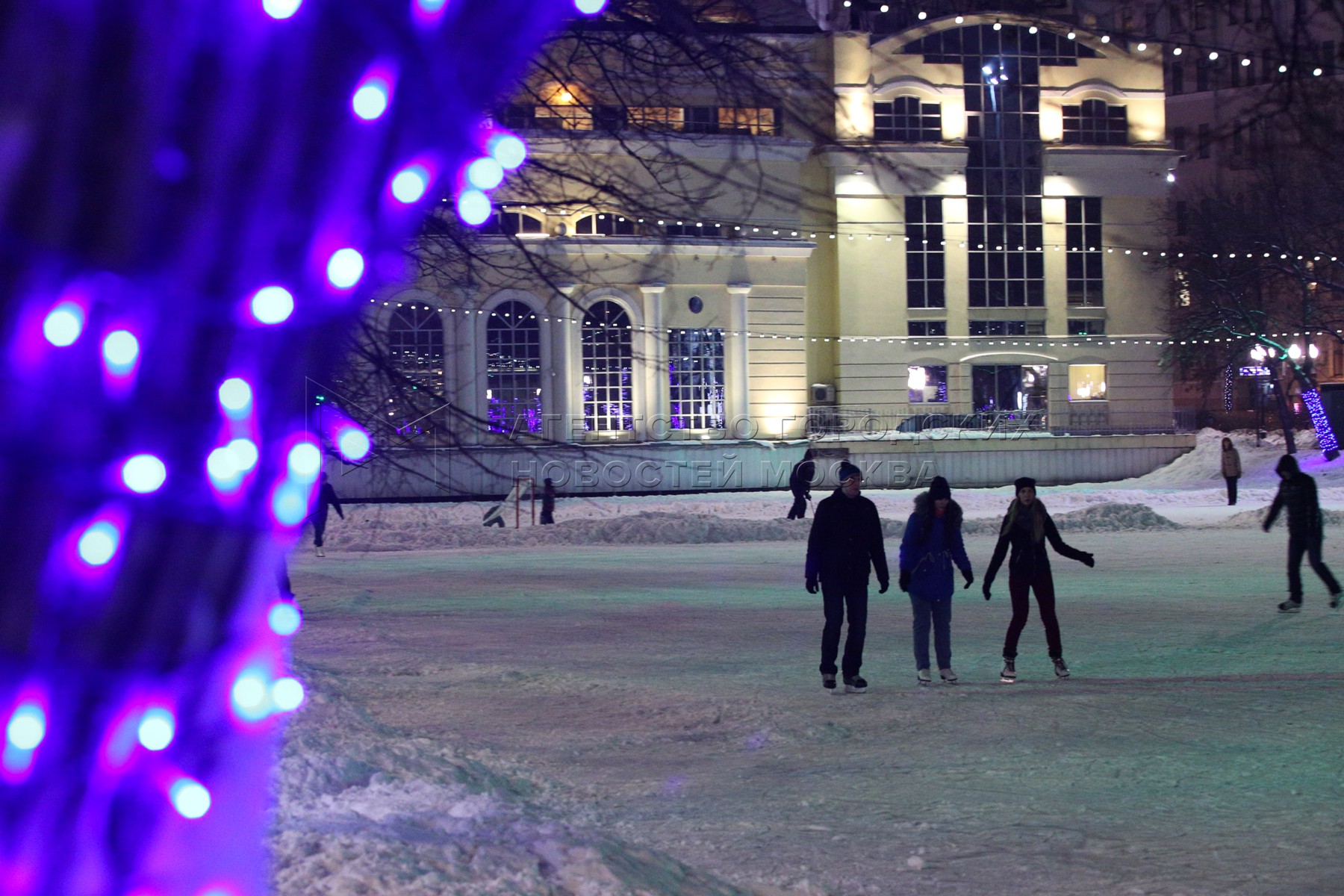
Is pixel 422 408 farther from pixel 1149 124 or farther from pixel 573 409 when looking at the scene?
pixel 1149 124

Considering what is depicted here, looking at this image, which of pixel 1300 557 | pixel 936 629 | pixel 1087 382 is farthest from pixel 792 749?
pixel 1087 382

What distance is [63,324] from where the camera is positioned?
3.75 m

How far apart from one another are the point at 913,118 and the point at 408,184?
43090 mm

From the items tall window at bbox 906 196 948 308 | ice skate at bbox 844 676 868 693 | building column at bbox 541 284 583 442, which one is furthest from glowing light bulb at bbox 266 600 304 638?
tall window at bbox 906 196 948 308

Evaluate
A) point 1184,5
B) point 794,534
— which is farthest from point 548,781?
point 794,534

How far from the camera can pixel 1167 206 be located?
51969 millimetres

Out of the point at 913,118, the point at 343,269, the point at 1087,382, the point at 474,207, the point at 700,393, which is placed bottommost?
the point at 343,269

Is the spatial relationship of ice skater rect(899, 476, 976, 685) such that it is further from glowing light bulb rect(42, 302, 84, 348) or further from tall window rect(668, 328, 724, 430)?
tall window rect(668, 328, 724, 430)

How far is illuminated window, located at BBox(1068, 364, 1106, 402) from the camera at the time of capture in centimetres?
4841

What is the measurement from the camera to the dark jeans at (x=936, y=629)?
436 inches

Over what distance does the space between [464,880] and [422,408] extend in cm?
217

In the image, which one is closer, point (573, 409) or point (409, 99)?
point (409, 99)

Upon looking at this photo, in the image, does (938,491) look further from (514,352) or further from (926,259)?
(926,259)

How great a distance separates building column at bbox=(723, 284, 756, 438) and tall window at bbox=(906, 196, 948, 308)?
264 inches
